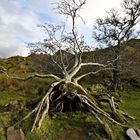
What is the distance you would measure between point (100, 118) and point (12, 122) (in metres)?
3.93

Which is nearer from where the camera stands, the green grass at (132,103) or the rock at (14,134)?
the rock at (14,134)

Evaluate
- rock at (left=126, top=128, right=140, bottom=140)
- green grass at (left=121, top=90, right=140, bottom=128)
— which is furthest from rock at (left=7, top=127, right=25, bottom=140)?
green grass at (left=121, top=90, right=140, bottom=128)

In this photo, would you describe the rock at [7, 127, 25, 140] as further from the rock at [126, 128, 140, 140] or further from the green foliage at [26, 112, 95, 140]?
the rock at [126, 128, 140, 140]

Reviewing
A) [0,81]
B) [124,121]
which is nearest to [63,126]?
[124,121]

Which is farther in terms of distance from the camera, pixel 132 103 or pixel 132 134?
pixel 132 103

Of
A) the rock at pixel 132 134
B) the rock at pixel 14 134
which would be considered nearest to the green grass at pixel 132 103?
the rock at pixel 132 134

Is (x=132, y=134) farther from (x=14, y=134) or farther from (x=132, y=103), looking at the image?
(x=132, y=103)

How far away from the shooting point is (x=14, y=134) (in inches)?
575

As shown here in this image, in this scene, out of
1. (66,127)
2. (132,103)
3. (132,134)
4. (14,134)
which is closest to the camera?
(14,134)

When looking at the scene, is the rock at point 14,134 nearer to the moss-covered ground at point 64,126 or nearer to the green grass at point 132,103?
the moss-covered ground at point 64,126

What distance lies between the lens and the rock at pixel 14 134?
14.4 m

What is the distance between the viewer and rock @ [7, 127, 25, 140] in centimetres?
1441

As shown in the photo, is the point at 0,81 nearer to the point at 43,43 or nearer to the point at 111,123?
the point at 43,43

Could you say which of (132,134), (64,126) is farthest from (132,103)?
(64,126)
